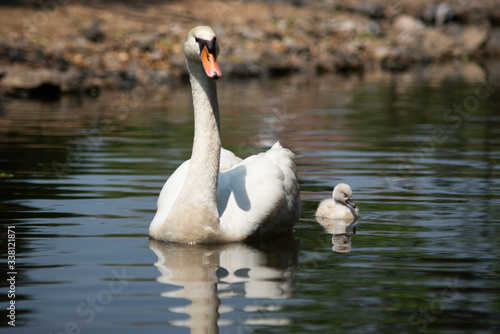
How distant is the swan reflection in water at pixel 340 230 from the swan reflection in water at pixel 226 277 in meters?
0.36

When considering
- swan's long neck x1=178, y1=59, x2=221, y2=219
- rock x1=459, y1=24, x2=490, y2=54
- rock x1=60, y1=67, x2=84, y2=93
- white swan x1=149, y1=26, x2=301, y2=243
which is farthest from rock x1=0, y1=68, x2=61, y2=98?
rock x1=459, y1=24, x2=490, y2=54

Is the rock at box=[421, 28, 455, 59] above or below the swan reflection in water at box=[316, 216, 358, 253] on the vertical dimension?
above

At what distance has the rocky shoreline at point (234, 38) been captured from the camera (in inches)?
968

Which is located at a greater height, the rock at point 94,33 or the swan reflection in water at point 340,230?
the rock at point 94,33

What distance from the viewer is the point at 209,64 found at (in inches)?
263

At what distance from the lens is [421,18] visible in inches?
1503

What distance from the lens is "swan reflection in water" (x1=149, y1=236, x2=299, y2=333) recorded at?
5.32m

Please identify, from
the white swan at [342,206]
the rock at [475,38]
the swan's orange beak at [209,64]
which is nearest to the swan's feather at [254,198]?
the white swan at [342,206]

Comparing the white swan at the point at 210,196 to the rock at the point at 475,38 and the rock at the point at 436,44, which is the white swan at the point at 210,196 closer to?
the rock at the point at 436,44

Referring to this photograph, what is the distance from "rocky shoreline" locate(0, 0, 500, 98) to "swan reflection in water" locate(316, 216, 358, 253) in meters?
15.1

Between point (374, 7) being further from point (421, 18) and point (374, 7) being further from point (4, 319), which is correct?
point (4, 319)

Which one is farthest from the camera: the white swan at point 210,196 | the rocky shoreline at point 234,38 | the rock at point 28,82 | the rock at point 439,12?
the rock at point 439,12

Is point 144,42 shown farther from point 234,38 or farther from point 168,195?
point 168,195

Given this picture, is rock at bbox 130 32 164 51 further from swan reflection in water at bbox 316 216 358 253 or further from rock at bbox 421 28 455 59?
swan reflection in water at bbox 316 216 358 253
